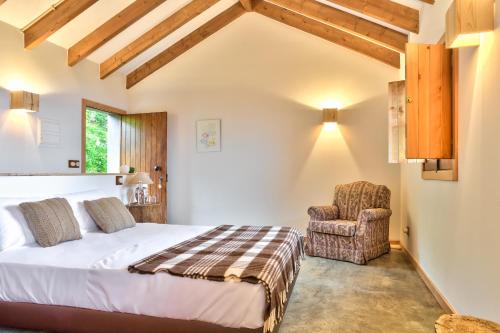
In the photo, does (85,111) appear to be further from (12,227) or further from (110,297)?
(110,297)

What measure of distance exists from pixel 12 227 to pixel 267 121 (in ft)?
11.6

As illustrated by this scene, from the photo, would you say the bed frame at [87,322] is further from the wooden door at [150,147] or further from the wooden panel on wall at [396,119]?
the wooden door at [150,147]

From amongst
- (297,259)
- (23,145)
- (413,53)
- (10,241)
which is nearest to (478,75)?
(413,53)

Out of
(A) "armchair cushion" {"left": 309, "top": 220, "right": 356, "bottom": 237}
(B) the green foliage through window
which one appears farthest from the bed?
(B) the green foliage through window

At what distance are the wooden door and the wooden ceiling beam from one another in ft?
2.37

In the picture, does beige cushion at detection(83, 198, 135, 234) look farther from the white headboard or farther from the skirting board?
the skirting board

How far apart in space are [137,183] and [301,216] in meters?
2.43

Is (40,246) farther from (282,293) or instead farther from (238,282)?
(282,293)

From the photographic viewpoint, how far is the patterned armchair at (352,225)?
382cm

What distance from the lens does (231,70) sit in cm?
526

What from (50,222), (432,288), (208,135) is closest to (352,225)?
(432,288)

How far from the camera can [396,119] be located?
4008mm

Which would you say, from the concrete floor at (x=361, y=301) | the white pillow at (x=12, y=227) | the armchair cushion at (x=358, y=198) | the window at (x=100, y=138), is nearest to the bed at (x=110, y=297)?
the white pillow at (x=12, y=227)

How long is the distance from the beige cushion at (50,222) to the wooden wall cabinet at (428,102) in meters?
2.72
